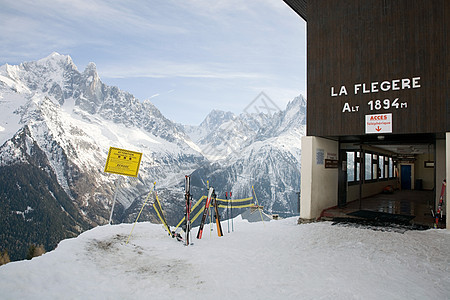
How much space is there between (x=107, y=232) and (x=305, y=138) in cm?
714

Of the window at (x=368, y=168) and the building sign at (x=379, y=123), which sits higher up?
the building sign at (x=379, y=123)

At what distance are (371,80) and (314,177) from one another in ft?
12.0

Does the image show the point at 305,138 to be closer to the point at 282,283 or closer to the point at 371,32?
the point at 371,32

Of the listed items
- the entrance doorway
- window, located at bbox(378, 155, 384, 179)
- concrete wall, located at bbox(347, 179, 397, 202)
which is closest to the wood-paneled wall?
concrete wall, located at bbox(347, 179, 397, 202)

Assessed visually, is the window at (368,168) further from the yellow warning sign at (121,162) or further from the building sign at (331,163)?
the yellow warning sign at (121,162)

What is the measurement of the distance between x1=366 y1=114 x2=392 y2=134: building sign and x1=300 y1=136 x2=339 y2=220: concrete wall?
180 cm

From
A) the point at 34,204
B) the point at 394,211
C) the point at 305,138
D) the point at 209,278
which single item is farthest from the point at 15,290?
the point at 34,204

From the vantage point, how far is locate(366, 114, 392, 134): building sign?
9.50m

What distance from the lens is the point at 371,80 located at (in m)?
9.84

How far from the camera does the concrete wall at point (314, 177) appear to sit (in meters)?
10.7

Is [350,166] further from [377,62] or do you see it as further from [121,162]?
[121,162]

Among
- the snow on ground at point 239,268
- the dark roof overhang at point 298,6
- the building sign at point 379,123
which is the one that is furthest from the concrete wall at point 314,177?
the dark roof overhang at point 298,6

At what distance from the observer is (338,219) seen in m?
10.7

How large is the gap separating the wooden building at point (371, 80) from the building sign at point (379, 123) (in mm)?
28
